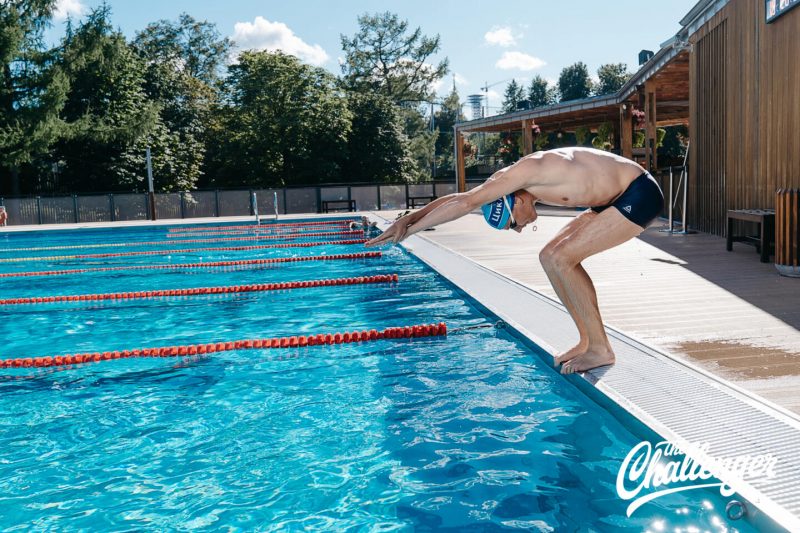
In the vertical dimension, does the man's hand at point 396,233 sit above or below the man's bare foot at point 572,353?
above

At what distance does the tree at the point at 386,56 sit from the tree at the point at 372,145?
11.5m

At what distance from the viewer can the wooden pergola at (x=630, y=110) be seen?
14406 mm

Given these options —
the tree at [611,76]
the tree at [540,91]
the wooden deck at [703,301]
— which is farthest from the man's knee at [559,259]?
the tree at [540,91]

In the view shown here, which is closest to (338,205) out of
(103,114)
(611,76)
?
(103,114)

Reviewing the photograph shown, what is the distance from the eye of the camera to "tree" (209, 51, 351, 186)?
1411 inches

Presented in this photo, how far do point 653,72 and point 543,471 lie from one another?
13.0 metres

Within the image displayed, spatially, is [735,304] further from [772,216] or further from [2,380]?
[2,380]

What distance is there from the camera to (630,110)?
1859cm

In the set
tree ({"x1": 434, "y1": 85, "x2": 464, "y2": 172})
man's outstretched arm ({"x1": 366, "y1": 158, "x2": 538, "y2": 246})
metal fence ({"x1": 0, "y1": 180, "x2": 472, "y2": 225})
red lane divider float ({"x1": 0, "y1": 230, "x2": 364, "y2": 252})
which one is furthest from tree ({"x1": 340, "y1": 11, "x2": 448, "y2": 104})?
man's outstretched arm ({"x1": 366, "y1": 158, "x2": 538, "y2": 246})

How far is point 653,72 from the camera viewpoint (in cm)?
1442

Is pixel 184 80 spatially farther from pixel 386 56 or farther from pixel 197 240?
pixel 197 240

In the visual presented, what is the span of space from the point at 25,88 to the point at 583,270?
31023mm

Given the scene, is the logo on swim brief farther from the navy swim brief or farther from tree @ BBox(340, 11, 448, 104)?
tree @ BBox(340, 11, 448, 104)

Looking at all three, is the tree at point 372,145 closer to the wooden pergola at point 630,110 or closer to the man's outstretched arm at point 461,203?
the wooden pergola at point 630,110
